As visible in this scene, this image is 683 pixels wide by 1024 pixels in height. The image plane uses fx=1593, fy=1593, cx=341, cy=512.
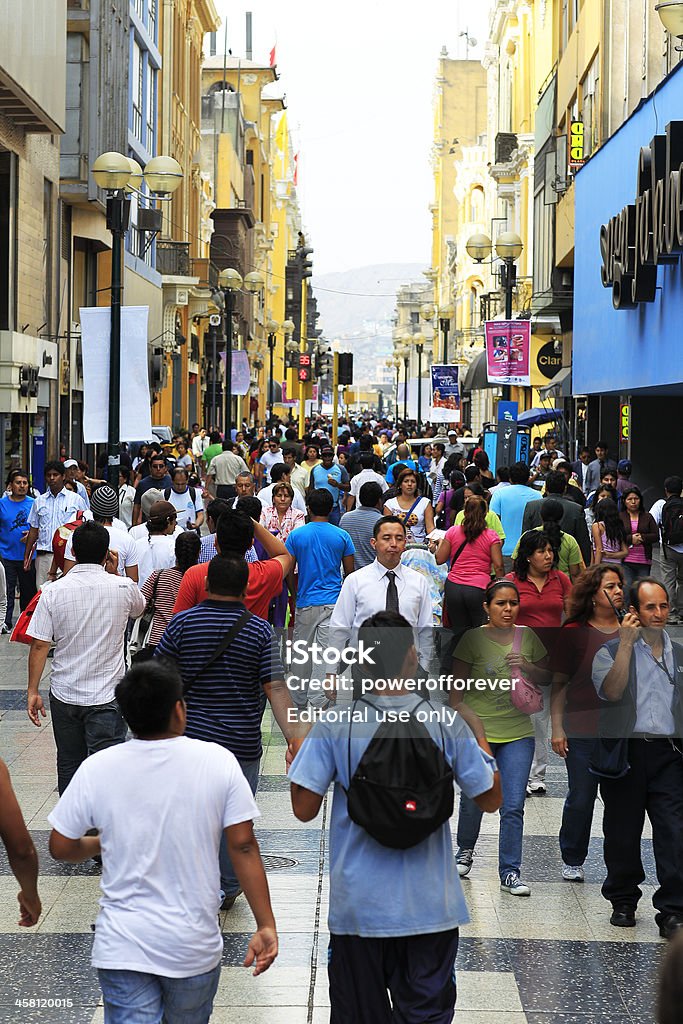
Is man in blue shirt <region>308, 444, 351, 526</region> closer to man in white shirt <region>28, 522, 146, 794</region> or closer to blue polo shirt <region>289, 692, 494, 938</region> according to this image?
man in white shirt <region>28, 522, 146, 794</region>

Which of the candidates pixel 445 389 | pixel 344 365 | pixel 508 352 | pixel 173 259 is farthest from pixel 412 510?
pixel 173 259

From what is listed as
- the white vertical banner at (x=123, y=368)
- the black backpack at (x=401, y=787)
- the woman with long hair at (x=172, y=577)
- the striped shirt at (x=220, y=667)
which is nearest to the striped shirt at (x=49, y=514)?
the white vertical banner at (x=123, y=368)

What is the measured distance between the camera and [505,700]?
794 centimetres

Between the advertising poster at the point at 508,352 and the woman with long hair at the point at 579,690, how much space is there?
63.5 feet

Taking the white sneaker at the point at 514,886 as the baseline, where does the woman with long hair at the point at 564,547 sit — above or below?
above

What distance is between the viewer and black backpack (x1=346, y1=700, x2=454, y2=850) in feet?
15.8

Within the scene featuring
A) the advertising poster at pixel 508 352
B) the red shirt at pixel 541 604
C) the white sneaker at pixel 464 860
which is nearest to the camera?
the white sneaker at pixel 464 860

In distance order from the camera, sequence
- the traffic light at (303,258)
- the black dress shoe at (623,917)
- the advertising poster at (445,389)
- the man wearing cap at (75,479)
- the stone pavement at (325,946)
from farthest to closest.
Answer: the traffic light at (303,258)
the advertising poster at (445,389)
the man wearing cap at (75,479)
the black dress shoe at (623,917)
the stone pavement at (325,946)

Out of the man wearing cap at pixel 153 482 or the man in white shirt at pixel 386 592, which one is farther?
the man wearing cap at pixel 153 482

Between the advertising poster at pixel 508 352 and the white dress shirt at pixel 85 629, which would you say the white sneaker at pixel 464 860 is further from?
the advertising poster at pixel 508 352

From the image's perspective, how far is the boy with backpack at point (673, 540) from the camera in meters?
16.8

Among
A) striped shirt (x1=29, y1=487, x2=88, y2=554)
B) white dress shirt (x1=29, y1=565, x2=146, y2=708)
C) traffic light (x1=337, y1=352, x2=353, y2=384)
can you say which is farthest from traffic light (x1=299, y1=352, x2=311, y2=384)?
white dress shirt (x1=29, y1=565, x2=146, y2=708)

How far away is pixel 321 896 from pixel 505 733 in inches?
48.0

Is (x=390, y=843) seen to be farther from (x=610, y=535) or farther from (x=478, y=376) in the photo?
(x=478, y=376)
